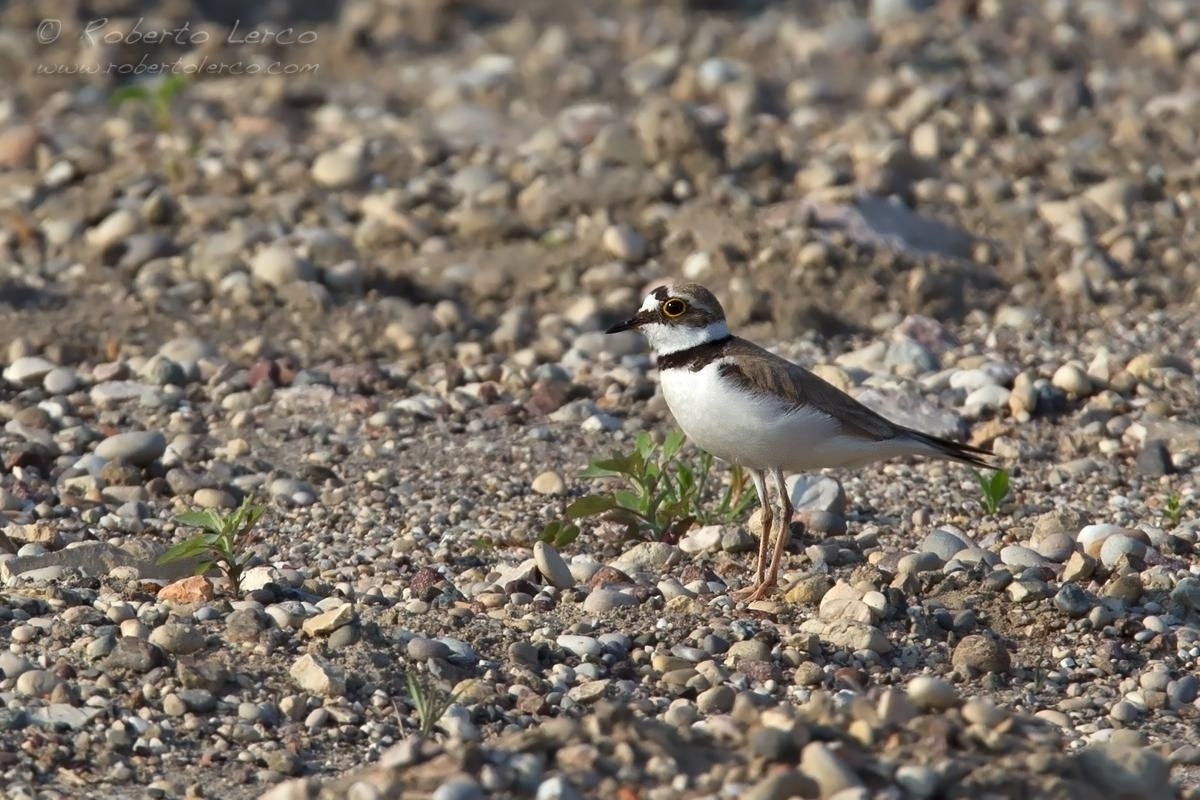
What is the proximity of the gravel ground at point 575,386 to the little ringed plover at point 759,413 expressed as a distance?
1.17 ft

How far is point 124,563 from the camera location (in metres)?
5.74

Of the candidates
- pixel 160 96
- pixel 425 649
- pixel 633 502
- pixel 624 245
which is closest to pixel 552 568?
pixel 633 502

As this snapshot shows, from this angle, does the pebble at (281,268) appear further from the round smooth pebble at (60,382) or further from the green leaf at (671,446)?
the green leaf at (671,446)

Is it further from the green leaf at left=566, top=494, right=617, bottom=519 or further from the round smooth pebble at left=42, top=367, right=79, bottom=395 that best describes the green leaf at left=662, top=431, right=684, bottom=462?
the round smooth pebble at left=42, top=367, right=79, bottom=395

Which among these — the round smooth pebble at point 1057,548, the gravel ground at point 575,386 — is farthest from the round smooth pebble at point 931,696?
the round smooth pebble at point 1057,548

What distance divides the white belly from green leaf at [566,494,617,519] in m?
0.38

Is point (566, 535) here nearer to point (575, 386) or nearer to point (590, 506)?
point (590, 506)

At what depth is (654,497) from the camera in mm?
6191

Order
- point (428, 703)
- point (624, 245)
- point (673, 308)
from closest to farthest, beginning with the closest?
point (428, 703), point (673, 308), point (624, 245)

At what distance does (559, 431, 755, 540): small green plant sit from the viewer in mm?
6047

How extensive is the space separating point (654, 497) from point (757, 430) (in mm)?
608

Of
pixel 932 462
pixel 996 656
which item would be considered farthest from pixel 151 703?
pixel 932 462

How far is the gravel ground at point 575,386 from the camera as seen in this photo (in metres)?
4.66

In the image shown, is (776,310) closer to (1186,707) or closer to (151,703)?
(1186,707)
